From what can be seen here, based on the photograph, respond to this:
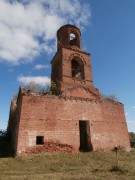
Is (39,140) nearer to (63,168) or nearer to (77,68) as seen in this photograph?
(63,168)

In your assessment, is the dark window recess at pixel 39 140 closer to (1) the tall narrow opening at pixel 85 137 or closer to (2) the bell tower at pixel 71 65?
(1) the tall narrow opening at pixel 85 137

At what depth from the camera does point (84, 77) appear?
58.2 feet

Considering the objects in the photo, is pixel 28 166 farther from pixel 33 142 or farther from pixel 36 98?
pixel 36 98

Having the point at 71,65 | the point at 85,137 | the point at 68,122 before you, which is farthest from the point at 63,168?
the point at 71,65

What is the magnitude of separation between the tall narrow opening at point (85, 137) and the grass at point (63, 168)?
5.34 feet

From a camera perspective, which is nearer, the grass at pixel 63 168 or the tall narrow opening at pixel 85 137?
the grass at pixel 63 168

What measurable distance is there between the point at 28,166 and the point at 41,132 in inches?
125

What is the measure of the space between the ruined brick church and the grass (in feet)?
4.00

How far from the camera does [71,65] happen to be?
60.9 feet

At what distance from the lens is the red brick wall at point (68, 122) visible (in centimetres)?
1225

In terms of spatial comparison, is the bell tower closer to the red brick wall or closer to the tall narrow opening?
the red brick wall

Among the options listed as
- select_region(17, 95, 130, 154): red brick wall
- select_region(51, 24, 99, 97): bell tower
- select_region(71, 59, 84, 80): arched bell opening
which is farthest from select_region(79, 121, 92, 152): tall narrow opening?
select_region(71, 59, 84, 80): arched bell opening

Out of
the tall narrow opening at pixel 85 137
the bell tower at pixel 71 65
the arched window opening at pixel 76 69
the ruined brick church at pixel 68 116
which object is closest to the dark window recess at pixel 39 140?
the ruined brick church at pixel 68 116

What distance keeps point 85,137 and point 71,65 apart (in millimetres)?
7264
